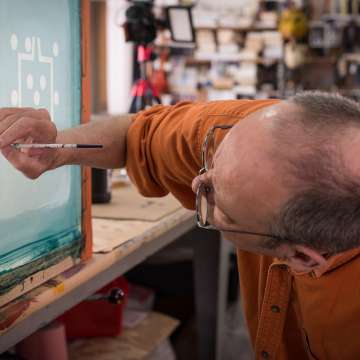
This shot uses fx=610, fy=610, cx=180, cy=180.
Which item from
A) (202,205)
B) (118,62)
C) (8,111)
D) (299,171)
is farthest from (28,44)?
(118,62)

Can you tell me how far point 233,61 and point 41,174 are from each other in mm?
5581

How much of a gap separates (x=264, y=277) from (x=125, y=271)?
303mm

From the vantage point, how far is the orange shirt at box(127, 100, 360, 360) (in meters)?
1.08

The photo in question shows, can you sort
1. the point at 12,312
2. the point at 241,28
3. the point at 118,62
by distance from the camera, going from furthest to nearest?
the point at 241,28 < the point at 118,62 < the point at 12,312

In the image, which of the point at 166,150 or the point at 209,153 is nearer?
the point at 209,153

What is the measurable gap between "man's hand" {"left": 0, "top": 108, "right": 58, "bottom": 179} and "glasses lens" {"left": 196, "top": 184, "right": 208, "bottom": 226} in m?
0.27

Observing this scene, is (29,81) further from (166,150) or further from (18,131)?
(166,150)

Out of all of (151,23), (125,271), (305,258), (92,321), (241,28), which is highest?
(241,28)

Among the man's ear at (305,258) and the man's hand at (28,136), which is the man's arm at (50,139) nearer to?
the man's hand at (28,136)

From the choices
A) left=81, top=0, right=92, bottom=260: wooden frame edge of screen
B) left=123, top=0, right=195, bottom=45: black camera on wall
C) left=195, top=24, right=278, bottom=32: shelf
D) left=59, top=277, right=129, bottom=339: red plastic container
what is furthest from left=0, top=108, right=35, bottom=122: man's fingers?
left=195, top=24, right=278, bottom=32: shelf

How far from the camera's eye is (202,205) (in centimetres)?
98

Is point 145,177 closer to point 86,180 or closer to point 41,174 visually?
point 86,180

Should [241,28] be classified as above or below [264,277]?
above

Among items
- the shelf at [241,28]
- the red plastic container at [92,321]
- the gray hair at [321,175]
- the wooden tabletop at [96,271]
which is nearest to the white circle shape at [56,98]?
the wooden tabletop at [96,271]
